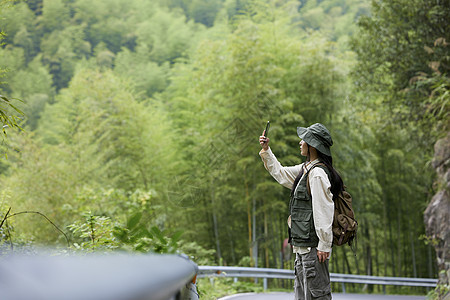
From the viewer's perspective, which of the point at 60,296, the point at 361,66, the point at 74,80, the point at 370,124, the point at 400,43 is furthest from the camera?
the point at 74,80

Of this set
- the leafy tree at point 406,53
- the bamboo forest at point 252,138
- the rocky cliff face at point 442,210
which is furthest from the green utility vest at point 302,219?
the rocky cliff face at point 442,210

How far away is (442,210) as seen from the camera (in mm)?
8508

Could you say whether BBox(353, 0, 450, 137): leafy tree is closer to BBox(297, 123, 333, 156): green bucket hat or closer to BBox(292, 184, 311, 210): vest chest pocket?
BBox(297, 123, 333, 156): green bucket hat

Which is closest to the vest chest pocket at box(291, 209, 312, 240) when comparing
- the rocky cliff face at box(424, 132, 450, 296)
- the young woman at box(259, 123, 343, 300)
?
the young woman at box(259, 123, 343, 300)

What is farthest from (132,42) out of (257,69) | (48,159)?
(257,69)

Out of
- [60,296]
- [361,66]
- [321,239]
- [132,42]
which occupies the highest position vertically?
[132,42]

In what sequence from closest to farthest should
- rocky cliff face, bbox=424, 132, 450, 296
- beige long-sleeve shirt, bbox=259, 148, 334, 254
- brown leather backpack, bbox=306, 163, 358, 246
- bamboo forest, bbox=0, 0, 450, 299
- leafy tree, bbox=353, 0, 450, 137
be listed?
beige long-sleeve shirt, bbox=259, 148, 334, 254 → brown leather backpack, bbox=306, 163, 358, 246 → rocky cliff face, bbox=424, 132, 450, 296 → leafy tree, bbox=353, 0, 450, 137 → bamboo forest, bbox=0, 0, 450, 299

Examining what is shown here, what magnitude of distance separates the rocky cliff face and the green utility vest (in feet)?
19.8

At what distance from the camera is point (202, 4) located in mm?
34531

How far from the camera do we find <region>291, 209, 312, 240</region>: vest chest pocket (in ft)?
9.89

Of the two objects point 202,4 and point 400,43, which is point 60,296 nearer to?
point 400,43

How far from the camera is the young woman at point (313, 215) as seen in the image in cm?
295

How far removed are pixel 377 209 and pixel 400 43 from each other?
31.8 feet

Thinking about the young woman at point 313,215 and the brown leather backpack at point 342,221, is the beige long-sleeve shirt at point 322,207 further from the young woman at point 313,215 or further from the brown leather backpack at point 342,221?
the brown leather backpack at point 342,221
